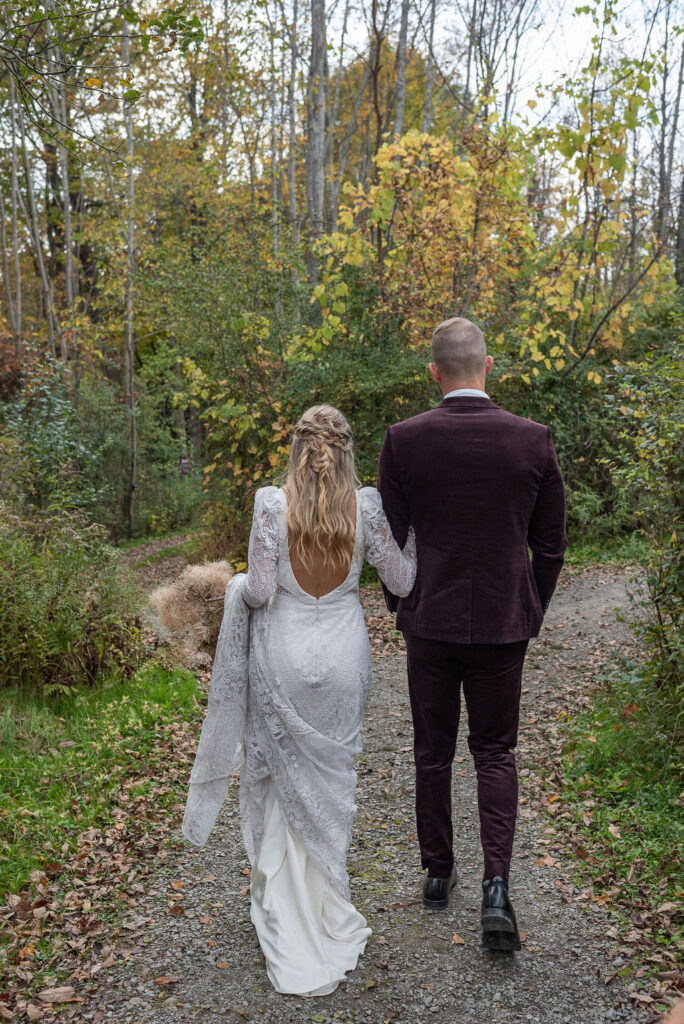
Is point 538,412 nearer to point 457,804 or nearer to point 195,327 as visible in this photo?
point 195,327

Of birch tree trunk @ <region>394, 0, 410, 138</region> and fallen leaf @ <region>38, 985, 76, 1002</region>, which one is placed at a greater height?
birch tree trunk @ <region>394, 0, 410, 138</region>

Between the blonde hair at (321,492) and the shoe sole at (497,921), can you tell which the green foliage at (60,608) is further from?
the shoe sole at (497,921)

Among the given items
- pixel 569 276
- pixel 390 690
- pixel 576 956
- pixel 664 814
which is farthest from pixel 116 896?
pixel 569 276

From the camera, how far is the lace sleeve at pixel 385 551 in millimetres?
3475

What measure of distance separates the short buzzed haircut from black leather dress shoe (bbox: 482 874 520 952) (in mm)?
Result: 1999

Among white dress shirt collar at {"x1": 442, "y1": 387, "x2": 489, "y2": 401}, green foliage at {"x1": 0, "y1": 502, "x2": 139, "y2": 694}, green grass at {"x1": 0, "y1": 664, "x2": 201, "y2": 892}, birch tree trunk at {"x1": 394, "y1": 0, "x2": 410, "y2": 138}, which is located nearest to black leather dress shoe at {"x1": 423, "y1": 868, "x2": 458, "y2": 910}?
green grass at {"x1": 0, "y1": 664, "x2": 201, "y2": 892}

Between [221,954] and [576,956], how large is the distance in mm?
1444

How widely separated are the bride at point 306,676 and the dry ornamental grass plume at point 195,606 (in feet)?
15.5

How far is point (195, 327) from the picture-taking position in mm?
11875

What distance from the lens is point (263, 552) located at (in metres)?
3.41

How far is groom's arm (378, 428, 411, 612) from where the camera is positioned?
3.53m

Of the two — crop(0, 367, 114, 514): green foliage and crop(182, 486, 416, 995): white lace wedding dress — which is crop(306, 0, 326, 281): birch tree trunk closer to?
crop(0, 367, 114, 514): green foliage

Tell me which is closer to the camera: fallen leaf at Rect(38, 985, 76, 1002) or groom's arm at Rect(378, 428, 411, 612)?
fallen leaf at Rect(38, 985, 76, 1002)

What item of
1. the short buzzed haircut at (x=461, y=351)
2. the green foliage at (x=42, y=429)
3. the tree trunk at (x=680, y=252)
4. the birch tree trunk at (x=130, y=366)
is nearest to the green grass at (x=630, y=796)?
the short buzzed haircut at (x=461, y=351)
